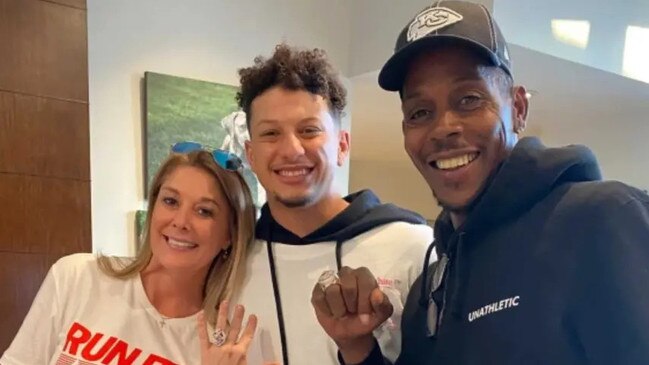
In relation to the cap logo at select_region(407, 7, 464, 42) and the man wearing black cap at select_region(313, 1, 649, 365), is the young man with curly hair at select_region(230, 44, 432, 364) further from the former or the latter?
the cap logo at select_region(407, 7, 464, 42)

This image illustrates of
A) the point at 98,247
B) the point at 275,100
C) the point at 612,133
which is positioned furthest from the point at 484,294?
the point at 612,133

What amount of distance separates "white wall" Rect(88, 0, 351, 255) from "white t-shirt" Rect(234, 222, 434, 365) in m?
1.31

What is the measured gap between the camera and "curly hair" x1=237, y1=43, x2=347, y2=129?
4.96ft

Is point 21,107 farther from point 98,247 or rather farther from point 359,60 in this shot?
point 359,60

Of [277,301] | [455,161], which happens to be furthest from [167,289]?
[455,161]

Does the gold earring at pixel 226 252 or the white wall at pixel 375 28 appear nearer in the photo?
the gold earring at pixel 226 252

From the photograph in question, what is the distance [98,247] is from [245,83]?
1.36 metres

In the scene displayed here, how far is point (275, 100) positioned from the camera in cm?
149

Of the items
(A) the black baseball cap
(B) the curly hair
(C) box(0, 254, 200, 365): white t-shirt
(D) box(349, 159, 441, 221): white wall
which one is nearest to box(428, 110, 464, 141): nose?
(A) the black baseball cap

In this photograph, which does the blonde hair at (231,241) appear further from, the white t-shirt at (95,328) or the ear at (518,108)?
the ear at (518,108)

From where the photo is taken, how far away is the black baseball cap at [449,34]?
1013 millimetres

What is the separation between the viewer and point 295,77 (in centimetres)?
150

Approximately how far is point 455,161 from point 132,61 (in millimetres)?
1994

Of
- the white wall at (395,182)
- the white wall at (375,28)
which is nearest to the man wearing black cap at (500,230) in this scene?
the white wall at (375,28)
